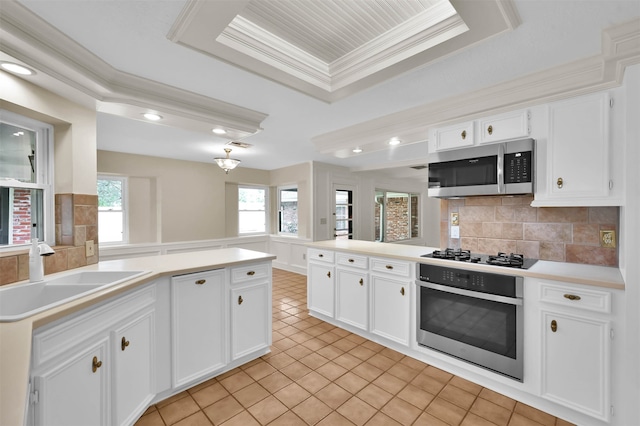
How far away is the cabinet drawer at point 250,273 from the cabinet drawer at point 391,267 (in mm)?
1076

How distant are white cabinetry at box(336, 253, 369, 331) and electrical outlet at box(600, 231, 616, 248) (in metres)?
1.89

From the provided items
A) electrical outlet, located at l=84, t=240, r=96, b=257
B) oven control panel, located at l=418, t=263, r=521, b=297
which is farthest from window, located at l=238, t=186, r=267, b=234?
oven control panel, located at l=418, t=263, r=521, b=297

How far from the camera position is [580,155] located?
1.93 m

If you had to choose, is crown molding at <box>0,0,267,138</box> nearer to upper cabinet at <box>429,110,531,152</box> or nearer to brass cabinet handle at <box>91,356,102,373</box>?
brass cabinet handle at <box>91,356,102,373</box>

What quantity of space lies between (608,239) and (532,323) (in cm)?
92

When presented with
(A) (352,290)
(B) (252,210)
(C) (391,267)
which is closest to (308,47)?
(C) (391,267)

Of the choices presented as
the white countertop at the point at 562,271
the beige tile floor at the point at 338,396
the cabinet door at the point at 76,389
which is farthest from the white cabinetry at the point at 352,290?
the cabinet door at the point at 76,389

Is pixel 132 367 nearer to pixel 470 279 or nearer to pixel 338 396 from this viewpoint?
pixel 338 396

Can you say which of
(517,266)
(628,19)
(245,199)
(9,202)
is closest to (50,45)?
(9,202)

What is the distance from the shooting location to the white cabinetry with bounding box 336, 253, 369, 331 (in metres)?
2.92

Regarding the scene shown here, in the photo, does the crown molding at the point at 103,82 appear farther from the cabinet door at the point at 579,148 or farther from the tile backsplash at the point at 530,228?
the cabinet door at the point at 579,148

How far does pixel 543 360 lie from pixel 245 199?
5.77 metres

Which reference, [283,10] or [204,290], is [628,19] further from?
[204,290]

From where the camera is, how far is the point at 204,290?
218 centimetres
